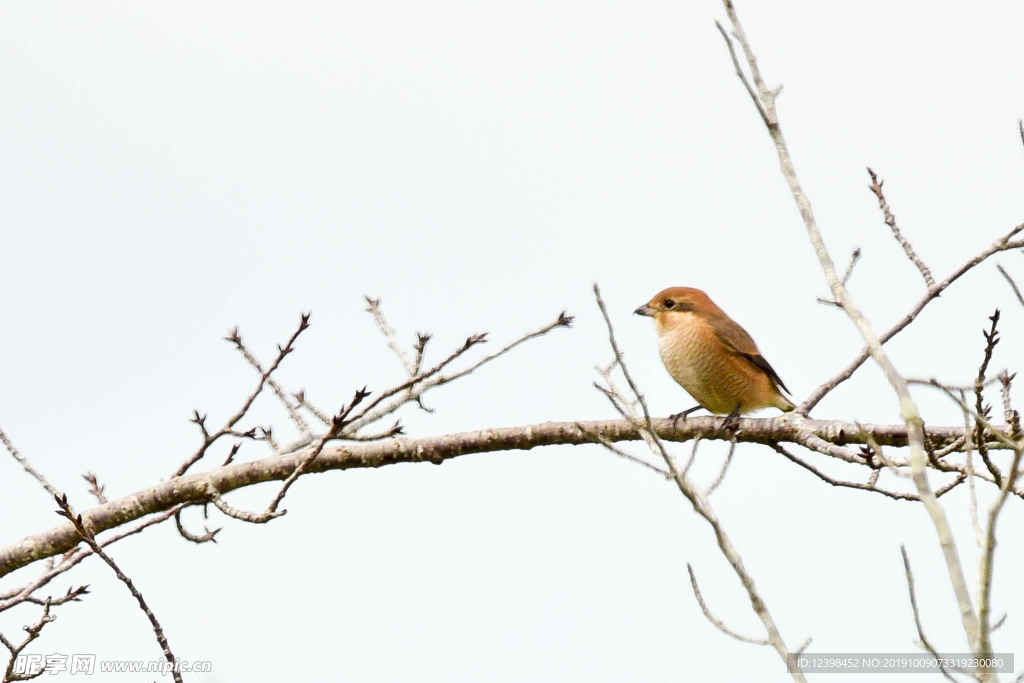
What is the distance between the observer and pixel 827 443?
4.32 m

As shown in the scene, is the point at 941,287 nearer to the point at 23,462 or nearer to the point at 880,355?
the point at 880,355

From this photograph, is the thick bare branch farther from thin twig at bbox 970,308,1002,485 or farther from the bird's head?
the bird's head

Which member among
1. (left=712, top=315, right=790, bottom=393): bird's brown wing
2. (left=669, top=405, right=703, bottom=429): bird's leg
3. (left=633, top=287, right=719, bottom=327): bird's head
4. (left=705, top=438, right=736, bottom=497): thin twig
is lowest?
(left=705, top=438, right=736, bottom=497): thin twig

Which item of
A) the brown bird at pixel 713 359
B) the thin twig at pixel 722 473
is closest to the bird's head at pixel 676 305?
the brown bird at pixel 713 359

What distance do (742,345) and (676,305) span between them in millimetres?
636

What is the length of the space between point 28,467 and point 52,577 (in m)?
0.47

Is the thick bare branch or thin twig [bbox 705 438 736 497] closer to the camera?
thin twig [bbox 705 438 736 497]

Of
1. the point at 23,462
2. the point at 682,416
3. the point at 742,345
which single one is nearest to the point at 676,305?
the point at 742,345

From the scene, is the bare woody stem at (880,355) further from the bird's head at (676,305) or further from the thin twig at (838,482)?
the bird's head at (676,305)

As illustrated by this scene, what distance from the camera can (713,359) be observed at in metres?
6.53

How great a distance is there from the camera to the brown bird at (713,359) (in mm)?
6457

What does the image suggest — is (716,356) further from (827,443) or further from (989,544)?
(989,544)

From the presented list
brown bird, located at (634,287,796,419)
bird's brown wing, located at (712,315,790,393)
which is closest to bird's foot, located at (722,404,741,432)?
brown bird, located at (634,287,796,419)

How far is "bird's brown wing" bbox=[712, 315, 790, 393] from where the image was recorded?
21.8ft
